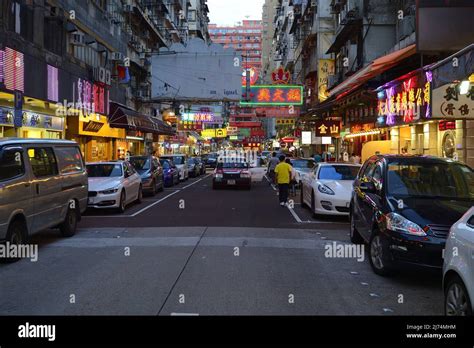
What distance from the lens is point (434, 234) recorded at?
Answer: 6492mm

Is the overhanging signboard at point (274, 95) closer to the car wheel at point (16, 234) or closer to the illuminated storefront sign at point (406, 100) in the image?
the illuminated storefront sign at point (406, 100)

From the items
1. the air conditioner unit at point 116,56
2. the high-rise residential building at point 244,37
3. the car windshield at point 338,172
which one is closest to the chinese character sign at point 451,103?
the car windshield at point 338,172

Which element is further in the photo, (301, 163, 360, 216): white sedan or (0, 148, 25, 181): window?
(301, 163, 360, 216): white sedan

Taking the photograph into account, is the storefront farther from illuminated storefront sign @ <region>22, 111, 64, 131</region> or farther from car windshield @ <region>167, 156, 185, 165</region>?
car windshield @ <region>167, 156, 185, 165</region>

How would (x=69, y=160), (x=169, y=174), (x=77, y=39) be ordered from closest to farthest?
(x=69, y=160) < (x=77, y=39) < (x=169, y=174)

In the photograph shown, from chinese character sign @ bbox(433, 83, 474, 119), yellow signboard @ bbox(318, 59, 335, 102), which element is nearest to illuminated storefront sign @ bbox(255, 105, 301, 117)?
yellow signboard @ bbox(318, 59, 335, 102)

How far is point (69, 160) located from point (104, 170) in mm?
5079

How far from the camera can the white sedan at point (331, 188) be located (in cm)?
1322

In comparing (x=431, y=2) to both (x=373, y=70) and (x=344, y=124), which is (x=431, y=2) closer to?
(x=373, y=70)

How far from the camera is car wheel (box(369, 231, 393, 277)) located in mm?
7089

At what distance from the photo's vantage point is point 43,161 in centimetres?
965

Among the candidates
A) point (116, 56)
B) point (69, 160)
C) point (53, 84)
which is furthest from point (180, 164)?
point (69, 160)

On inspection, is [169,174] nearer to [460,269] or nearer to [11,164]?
[11,164]

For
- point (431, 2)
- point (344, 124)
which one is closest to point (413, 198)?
point (431, 2)
